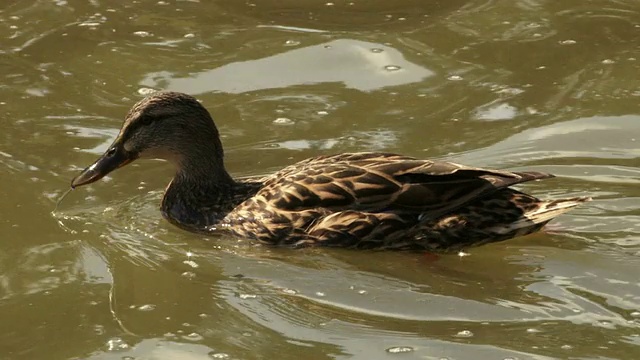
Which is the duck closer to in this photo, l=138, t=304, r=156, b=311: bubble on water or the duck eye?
the duck eye

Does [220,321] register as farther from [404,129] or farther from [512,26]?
[512,26]

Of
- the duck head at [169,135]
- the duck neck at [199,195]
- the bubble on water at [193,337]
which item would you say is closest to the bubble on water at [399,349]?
the bubble on water at [193,337]

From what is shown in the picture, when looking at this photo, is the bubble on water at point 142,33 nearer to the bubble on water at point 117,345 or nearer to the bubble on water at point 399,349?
the bubble on water at point 117,345

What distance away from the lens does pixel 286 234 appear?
8.83 metres

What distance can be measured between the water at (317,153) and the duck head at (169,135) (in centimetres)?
33

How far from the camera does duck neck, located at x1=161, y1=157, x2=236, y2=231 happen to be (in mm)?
9336

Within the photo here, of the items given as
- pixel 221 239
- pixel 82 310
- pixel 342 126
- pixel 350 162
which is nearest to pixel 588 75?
pixel 342 126

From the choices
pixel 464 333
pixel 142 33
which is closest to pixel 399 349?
pixel 464 333

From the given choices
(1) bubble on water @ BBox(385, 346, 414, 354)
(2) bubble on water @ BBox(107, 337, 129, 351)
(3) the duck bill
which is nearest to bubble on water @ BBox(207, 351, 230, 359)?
(2) bubble on water @ BBox(107, 337, 129, 351)

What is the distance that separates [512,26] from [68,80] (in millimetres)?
3948

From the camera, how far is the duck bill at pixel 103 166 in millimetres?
9273

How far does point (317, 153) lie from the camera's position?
1009 cm

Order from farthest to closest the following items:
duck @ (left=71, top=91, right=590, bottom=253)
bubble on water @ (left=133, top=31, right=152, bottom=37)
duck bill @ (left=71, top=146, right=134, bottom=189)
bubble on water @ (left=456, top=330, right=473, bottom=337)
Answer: bubble on water @ (left=133, top=31, right=152, bottom=37), duck bill @ (left=71, top=146, right=134, bottom=189), duck @ (left=71, top=91, right=590, bottom=253), bubble on water @ (left=456, top=330, right=473, bottom=337)

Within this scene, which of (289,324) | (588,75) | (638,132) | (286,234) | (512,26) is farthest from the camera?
(512,26)
